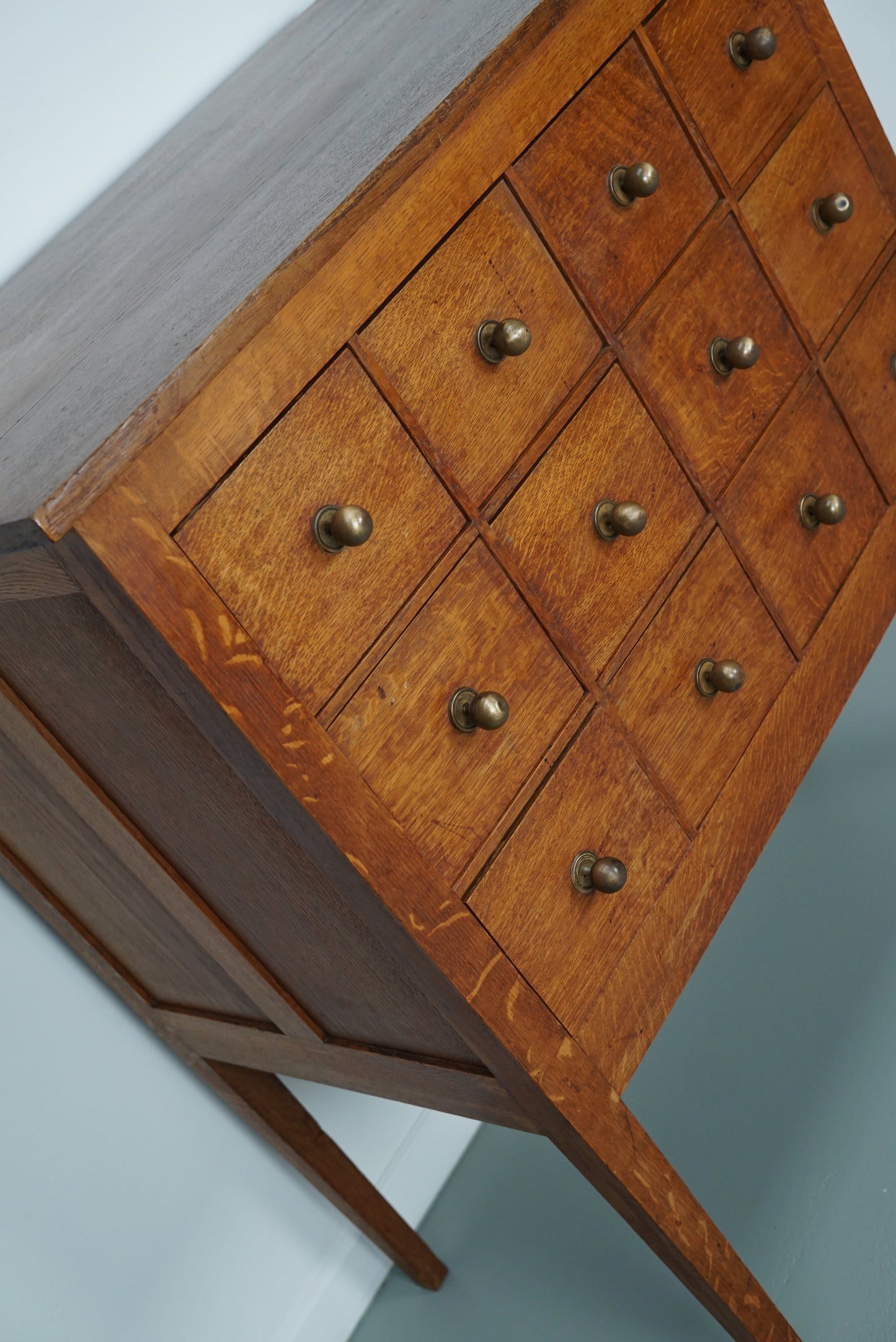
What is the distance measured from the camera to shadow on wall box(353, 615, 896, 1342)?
4.76 ft

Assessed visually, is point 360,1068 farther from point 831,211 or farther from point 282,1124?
point 831,211

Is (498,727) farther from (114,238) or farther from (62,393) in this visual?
(114,238)

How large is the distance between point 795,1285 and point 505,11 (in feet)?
4.94

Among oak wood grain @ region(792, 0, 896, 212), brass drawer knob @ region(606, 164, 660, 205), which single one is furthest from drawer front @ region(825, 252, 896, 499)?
brass drawer knob @ region(606, 164, 660, 205)

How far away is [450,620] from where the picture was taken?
100cm

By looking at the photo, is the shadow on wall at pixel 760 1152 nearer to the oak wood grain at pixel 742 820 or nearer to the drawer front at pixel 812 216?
the oak wood grain at pixel 742 820

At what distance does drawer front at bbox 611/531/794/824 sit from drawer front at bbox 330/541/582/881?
12cm

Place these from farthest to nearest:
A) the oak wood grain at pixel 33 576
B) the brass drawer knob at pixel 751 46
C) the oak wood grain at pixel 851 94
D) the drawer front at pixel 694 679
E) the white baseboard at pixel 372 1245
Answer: the white baseboard at pixel 372 1245, the oak wood grain at pixel 851 94, the brass drawer knob at pixel 751 46, the drawer front at pixel 694 679, the oak wood grain at pixel 33 576

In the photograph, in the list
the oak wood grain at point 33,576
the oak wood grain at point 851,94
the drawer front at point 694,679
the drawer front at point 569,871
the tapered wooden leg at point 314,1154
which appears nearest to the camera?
the oak wood grain at point 33,576

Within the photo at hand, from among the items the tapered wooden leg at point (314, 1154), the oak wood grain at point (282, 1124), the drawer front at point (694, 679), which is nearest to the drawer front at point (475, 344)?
the drawer front at point (694, 679)

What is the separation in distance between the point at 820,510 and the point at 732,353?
0.76 ft

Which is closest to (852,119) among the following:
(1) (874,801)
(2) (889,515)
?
(2) (889,515)

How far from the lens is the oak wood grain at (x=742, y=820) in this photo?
1.11m

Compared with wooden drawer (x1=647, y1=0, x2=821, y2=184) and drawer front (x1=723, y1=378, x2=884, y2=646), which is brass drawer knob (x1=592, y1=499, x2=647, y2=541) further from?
wooden drawer (x1=647, y1=0, x2=821, y2=184)
